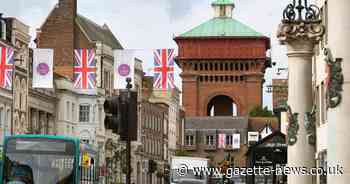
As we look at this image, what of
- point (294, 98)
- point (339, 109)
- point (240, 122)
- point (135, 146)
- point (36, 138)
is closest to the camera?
point (339, 109)

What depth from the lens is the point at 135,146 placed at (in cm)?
11981

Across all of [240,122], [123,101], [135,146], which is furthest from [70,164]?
[240,122]

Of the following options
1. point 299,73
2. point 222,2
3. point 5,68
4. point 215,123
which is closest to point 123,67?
point 5,68

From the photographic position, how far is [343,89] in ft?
68.8

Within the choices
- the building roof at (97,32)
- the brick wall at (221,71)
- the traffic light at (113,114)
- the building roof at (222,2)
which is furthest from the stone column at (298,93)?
the building roof at (222,2)

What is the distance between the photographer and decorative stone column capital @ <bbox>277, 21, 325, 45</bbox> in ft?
113

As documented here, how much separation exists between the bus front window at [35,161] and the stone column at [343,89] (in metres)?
22.3

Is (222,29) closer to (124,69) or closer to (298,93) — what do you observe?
(124,69)

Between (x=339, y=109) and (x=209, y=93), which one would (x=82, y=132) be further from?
(x=339, y=109)

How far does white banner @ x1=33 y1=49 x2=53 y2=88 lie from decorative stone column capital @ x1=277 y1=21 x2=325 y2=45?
2787 cm

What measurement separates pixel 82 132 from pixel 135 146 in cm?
1524

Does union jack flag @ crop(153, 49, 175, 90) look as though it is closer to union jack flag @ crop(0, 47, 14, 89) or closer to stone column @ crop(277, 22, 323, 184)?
union jack flag @ crop(0, 47, 14, 89)

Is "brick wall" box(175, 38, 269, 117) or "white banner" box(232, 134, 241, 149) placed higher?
"brick wall" box(175, 38, 269, 117)

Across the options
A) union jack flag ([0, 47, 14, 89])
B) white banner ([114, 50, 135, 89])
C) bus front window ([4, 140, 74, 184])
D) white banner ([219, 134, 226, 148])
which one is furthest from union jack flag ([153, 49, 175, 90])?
white banner ([219, 134, 226, 148])
